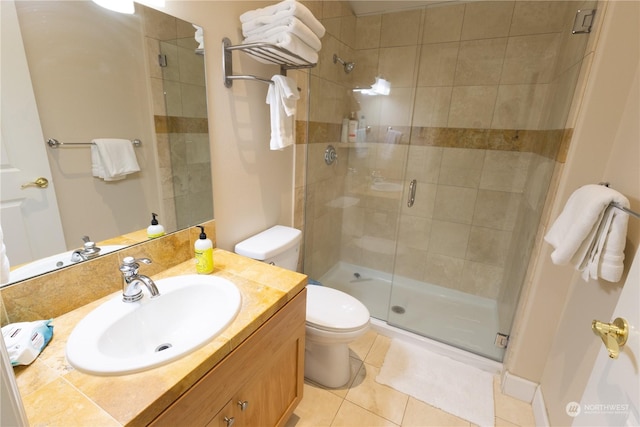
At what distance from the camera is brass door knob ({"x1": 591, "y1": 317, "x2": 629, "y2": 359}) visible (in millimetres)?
603

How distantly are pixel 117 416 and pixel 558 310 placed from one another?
182 centimetres

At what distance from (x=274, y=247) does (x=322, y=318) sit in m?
0.45

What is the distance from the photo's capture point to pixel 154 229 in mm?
1130

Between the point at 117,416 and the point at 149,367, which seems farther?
the point at 149,367

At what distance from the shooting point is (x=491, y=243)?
2301 mm

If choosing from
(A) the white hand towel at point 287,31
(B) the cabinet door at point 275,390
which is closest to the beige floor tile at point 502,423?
(B) the cabinet door at point 275,390

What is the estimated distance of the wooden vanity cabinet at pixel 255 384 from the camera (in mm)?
743

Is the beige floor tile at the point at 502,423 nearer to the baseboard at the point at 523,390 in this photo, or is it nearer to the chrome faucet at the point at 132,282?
the baseboard at the point at 523,390

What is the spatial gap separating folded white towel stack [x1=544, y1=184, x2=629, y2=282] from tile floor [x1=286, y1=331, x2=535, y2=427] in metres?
0.96

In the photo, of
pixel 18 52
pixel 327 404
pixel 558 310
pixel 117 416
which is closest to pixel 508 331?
pixel 558 310

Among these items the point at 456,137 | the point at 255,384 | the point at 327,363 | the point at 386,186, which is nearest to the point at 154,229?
the point at 255,384

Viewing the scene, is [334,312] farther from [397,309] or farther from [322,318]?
[397,309]

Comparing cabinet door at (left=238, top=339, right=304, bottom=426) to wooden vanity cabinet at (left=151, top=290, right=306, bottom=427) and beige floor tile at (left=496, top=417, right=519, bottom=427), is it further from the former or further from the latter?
beige floor tile at (left=496, top=417, right=519, bottom=427)

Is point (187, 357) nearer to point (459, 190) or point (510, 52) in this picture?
point (459, 190)
